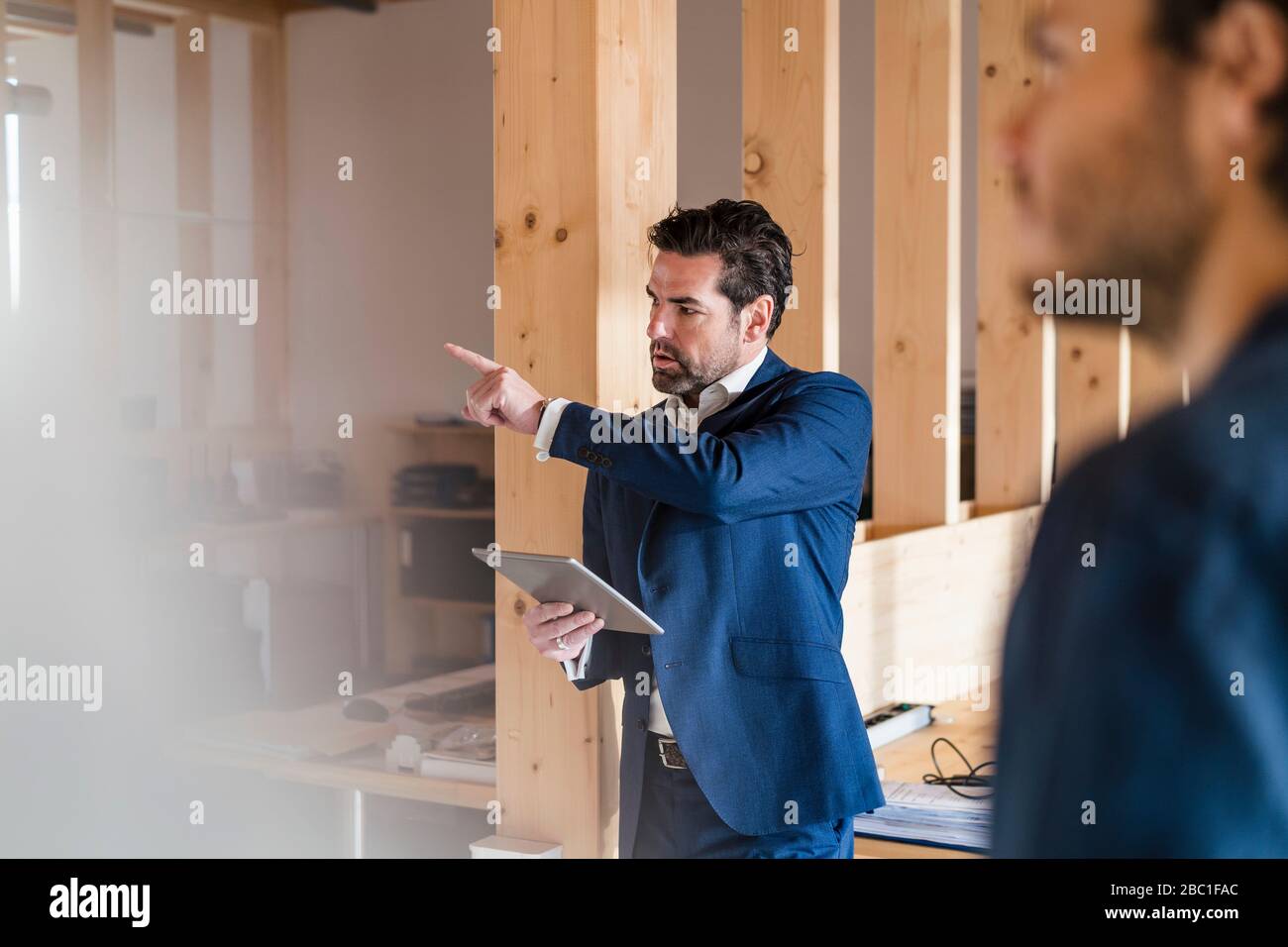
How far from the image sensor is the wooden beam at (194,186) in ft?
23.5

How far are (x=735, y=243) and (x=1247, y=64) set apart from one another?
4.96 feet

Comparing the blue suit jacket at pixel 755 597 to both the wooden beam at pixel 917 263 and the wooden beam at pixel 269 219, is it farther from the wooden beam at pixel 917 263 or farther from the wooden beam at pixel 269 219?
the wooden beam at pixel 269 219

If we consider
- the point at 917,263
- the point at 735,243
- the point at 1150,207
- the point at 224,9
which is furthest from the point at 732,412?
the point at 224,9

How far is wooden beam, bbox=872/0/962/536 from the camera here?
352 centimetres

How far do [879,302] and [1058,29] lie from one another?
3.17 metres

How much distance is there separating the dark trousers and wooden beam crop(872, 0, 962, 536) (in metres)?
1.79

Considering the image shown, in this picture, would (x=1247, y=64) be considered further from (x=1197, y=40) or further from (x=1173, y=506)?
(x=1173, y=506)

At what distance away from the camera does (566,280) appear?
7.08 ft

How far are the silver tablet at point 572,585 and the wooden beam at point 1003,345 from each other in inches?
102

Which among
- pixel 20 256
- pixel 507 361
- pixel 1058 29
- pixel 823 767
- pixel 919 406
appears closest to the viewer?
pixel 1058 29

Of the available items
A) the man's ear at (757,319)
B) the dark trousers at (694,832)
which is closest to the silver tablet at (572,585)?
the dark trousers at (694,832)
